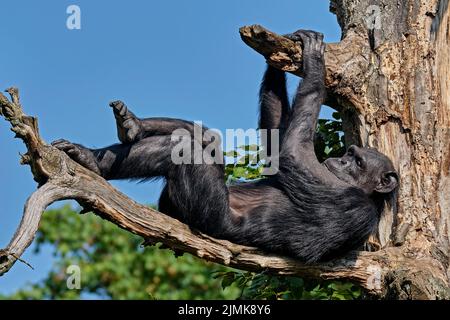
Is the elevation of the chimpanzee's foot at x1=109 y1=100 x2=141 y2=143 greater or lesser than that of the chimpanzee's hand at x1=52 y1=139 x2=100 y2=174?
greater

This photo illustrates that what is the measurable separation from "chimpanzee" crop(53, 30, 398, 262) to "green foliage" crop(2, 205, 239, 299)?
39.3 ft

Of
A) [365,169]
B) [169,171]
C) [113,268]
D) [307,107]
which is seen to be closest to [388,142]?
[365,169]

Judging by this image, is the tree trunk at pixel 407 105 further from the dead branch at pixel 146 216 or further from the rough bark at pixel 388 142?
the dead branch at pixel 146 216

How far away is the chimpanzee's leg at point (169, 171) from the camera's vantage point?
7.71m

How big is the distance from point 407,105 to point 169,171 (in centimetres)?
265

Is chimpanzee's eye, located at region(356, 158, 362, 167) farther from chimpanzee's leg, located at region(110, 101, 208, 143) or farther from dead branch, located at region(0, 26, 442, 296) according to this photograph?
chimpanzee's leg, located at region(110, 101, 208, 143)

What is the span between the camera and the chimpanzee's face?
848 cm

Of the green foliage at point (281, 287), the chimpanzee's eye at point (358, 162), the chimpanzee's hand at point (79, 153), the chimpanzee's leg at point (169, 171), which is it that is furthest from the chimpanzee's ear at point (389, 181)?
the chimpanzee's hand at point (79, 153)

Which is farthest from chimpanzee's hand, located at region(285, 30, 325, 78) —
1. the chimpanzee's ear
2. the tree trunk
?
the chimpanzee's ear

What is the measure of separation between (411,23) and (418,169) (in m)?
1.62

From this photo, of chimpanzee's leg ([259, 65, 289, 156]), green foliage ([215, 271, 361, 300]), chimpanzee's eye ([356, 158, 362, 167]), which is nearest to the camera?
chimpanzee's eye ([356, 158, 362, 167])

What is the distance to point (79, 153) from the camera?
7586 millimetres

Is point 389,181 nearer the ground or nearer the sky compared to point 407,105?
nearer the ground

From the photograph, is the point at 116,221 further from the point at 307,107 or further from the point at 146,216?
the point at 307,107
